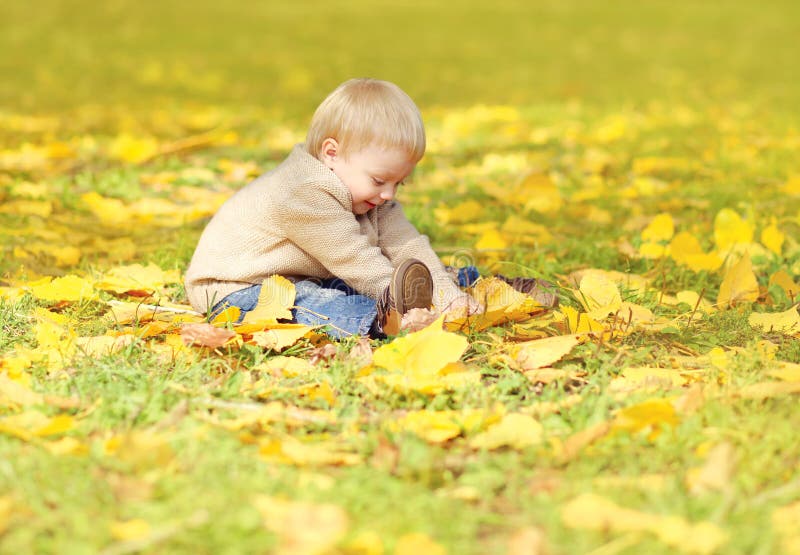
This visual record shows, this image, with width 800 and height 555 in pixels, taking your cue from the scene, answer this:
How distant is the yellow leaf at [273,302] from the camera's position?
2.42m

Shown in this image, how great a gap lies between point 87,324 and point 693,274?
5.98 feet

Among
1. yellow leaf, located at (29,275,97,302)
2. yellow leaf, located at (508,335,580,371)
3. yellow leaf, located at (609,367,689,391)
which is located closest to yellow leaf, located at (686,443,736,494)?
yellow leaf, located at (609,367,689,391)

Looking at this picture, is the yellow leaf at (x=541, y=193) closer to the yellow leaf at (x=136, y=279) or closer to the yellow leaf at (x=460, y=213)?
the yellow leaf at (x=460, y=213)

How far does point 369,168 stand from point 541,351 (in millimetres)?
730

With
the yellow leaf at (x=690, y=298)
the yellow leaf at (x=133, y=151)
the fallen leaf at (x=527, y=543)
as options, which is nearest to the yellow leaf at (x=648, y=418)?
the fallen leaf at (x=527, y=543)

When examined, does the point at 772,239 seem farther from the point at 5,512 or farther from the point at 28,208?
the point at 28,208

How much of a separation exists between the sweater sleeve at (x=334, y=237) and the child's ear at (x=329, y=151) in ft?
0.32

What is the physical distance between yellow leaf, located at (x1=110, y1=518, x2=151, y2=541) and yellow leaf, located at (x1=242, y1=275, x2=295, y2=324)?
984 mm

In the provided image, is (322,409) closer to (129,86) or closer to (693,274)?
(693,274)

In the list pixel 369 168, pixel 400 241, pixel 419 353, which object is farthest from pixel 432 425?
pixel 400 241

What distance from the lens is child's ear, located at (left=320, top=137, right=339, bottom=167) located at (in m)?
2.58

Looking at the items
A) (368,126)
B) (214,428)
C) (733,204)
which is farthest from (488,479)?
(733,204)

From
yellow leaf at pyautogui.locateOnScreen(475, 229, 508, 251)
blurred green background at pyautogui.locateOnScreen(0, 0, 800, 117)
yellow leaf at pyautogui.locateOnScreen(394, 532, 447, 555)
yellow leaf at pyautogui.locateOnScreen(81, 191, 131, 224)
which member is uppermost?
blurred green background at pyautogui.locateOnScreen(0, 0, 800, 117)

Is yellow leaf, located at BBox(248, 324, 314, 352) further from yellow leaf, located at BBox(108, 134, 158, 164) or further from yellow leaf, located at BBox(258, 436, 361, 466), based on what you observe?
yellow leaf, located at BBox(108, 134, 158, 164)
